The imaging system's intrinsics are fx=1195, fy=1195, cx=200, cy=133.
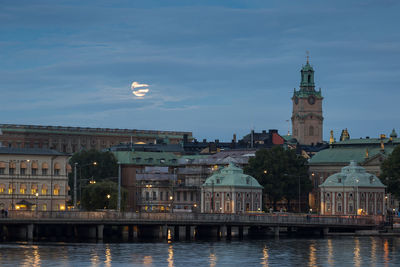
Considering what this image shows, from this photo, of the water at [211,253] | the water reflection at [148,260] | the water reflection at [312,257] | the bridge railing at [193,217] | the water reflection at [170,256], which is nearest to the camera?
the water reflection at [148,260]

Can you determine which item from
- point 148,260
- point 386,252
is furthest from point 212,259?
point 386,252

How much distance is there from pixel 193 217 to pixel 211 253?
30.9 meters

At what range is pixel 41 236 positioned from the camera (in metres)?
190

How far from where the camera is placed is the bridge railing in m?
170

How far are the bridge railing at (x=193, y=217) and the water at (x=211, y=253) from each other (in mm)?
7491

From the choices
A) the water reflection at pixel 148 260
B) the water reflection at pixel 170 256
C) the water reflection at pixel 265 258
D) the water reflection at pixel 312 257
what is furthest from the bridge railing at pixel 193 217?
the water reflection at pixel 148 260

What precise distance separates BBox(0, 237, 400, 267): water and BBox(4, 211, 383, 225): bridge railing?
749 cm

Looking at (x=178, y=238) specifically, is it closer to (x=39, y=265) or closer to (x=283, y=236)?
(x=283, y=236)

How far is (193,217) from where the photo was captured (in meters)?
179

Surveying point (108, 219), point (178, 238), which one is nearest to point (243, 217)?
point (178, 238)

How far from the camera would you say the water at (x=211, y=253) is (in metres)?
134

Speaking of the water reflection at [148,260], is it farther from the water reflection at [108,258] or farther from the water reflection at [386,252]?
the water reflection at [386,252]

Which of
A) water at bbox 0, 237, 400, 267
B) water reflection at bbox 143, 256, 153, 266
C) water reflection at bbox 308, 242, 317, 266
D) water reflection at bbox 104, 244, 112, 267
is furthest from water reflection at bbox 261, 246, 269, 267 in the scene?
water reflection at bbox 104, 244, 112, 267

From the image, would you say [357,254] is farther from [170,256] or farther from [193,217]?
[193,217]
